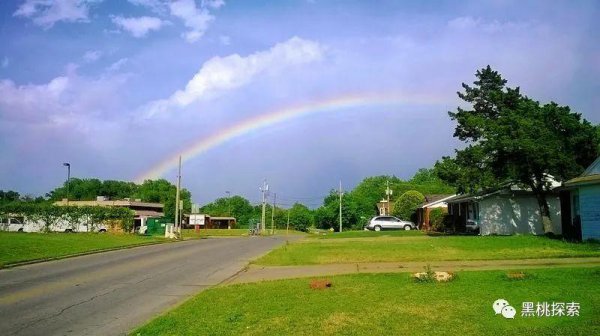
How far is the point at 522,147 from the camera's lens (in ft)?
86.5

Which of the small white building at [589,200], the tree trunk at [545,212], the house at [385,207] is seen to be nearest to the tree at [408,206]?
the house at [385,207]

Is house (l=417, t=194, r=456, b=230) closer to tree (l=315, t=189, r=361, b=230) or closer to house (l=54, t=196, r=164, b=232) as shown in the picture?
tree (l=315, t=189, r=361, b=230)

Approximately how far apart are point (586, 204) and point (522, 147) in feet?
14.4

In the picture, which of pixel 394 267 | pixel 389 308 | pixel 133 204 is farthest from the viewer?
pixel 133 204

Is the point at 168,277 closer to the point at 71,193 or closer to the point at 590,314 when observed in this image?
the point at 590,314

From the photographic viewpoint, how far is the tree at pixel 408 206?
203 ft

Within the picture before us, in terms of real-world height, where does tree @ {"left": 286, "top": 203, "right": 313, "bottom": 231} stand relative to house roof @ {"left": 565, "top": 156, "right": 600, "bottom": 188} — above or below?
below

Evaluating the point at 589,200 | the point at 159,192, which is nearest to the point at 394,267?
the point at 589,200

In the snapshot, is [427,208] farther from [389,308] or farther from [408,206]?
[389,308]

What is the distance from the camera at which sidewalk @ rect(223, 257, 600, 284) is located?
48.1 feet

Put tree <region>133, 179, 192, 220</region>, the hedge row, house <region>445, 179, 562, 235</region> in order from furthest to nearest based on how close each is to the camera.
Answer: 1. tree <region>133, 179, 192, 220</region>
2. the hedge row
3. house <region>445, 179, 562, 235</region>

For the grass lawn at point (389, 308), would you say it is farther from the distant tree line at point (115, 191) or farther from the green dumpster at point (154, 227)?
the distant tree line at point (115, 191)

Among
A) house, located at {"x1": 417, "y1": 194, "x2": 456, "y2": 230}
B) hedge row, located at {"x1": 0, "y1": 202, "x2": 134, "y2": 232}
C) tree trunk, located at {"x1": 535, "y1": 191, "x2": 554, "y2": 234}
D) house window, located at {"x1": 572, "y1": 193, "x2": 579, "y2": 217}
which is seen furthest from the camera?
house, located at {"x1": 417, "y1": 194, "x2": 456, "y2": 230}

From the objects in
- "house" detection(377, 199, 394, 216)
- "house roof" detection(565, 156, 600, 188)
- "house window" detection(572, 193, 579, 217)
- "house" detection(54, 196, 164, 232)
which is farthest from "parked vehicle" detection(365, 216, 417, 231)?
"house" detection(54, 196, 164, 232)
